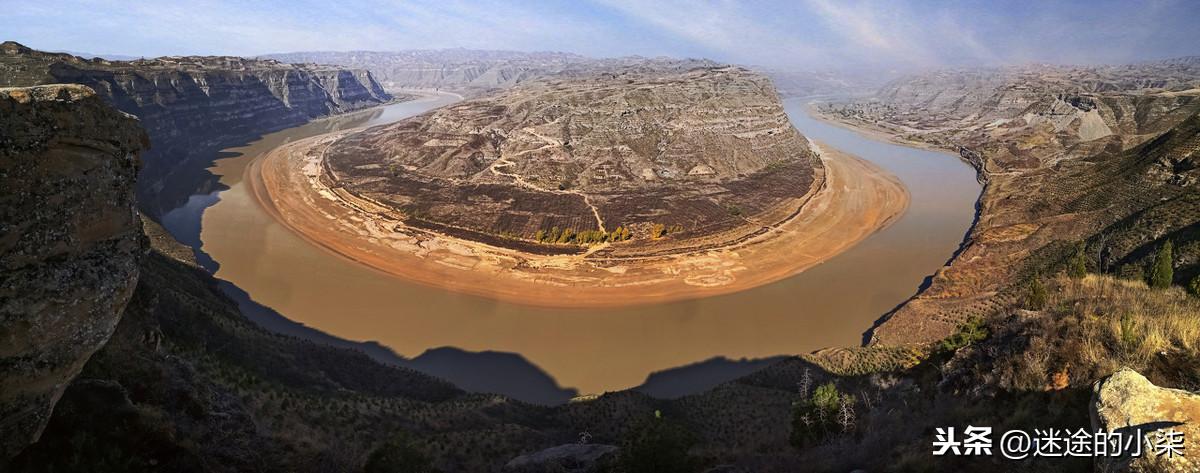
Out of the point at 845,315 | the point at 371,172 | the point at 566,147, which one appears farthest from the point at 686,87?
the point at 845,315

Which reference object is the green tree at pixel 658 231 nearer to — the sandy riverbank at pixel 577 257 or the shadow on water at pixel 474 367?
the sandy riverbank at pixel 577 257

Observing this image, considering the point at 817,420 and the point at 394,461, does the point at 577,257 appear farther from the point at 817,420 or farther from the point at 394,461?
the point at 394,461

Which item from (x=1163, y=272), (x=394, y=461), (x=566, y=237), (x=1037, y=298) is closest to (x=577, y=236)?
(x=566, y=237)

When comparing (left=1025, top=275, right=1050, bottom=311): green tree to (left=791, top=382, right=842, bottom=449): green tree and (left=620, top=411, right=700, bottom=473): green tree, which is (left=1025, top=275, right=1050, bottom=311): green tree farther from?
(left=620, top=411, right=700, bottom=473): green tree

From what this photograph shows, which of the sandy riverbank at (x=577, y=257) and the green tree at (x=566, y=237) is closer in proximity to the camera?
the sandy riverbank at (x=577, y=257)

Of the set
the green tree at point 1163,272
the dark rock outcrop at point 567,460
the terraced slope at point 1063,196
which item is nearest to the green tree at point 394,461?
the dark rock outcrop at point 567,460

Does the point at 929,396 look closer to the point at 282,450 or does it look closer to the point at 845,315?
the point at 282,450
